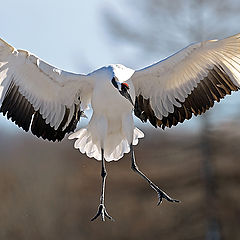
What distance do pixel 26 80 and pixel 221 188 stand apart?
11384mm

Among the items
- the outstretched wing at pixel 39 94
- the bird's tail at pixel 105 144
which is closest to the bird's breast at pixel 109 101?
the outstretched wing at pixel 39 94

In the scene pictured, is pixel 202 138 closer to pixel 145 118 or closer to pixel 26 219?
pixel 26 219

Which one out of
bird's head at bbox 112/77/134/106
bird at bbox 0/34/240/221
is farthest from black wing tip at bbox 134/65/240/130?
bird's head at bbox 112/77/134/106

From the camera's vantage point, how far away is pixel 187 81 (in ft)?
33.1

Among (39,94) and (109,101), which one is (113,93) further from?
(39,94)

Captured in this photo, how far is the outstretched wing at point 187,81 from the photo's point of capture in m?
9.69

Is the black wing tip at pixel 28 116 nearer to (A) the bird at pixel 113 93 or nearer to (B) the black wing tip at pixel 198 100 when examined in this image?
(A) the bird at pixel 113 93

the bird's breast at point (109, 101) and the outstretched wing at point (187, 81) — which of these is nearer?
the bird's breast at point (109, 101)

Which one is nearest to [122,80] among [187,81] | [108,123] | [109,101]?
[109,101]

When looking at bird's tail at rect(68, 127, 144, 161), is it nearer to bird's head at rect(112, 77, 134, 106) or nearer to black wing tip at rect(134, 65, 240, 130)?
black wing tip at rect(134, 65, 240, 130)

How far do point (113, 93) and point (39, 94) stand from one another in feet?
2.99

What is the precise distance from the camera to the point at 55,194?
21.6m

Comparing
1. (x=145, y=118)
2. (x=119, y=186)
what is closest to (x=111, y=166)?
(x=119, y=186)

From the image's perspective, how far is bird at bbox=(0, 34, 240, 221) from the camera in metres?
9.57
